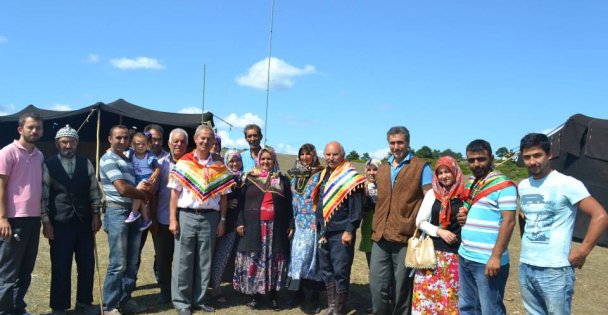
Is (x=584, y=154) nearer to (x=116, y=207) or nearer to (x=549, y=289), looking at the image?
(x=549, y=289)

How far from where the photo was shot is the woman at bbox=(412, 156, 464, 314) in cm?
346

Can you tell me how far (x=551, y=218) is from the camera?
2760 millimetres

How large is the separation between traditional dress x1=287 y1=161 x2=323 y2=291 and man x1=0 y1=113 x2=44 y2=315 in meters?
2.28

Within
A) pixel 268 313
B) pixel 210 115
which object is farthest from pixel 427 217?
pixel 210 115

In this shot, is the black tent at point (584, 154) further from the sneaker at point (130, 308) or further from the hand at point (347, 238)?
the sneaker at point (130, 308)

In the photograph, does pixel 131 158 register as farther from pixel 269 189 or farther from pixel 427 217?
pixel 427 217

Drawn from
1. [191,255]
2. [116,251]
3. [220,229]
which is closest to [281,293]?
[220,229]

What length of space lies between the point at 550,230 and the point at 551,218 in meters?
0.07

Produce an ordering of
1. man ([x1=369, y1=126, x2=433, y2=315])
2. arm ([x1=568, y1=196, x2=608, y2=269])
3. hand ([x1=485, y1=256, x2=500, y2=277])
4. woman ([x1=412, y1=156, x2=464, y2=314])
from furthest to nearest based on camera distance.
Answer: man ([x1=369, y1=126, x2=433, y2=315])
woman ([x1=412, y1=156, x2=464, y2=314])
hand ([x1=485, y1=256, x2=500, y2=277])
arm ([x1=568, y1=196, x2=608, y2=269])

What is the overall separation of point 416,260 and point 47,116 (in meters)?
12.4

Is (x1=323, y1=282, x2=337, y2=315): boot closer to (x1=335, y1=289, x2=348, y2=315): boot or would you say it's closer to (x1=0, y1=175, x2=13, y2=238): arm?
(x1=335, y1=289, x2=348, y2=315): boot

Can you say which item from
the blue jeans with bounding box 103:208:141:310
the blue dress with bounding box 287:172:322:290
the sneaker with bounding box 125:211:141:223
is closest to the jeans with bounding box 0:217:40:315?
the blue jeans with bounding box 103:208:141:310

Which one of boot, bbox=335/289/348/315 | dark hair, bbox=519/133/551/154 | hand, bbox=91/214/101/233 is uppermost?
dark hair, bbox=519/133/551/154

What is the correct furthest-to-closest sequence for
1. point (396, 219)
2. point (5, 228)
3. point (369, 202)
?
point (369, 202) → point (396, 219) → point (5, 228)
